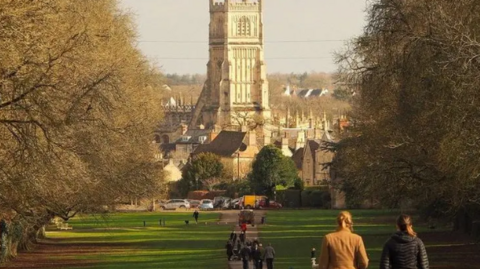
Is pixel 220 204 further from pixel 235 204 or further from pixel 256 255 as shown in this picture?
pixel 256 255

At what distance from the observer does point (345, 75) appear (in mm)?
48281

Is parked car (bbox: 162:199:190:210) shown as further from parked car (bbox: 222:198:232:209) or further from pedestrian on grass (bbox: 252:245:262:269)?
pedestrian on grass (bbox: 252:245:262:269)

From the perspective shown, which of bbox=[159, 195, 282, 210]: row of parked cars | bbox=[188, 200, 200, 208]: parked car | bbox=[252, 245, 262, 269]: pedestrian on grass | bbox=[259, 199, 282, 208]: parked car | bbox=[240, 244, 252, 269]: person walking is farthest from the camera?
bbox=[188, 200, 200, 208]: parked car

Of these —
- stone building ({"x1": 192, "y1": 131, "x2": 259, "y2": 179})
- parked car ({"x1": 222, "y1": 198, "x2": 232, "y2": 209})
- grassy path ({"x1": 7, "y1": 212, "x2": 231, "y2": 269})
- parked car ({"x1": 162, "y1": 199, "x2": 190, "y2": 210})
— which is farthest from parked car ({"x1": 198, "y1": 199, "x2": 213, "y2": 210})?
grassy path ({"x1": 7, "y1": 212, "x2": 231, "y2": 269})

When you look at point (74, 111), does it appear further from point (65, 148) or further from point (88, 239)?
point (88, 239)

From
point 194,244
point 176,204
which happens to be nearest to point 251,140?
point 176,204

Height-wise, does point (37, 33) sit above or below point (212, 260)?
above

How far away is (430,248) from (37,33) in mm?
24657

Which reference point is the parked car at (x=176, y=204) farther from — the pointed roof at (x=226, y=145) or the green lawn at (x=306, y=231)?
the pointed roof at (x=226, y=145)

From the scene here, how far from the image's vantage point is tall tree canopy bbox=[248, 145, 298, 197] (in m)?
122

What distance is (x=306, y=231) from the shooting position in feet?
226

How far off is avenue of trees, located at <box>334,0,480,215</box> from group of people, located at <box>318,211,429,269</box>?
13381 mm

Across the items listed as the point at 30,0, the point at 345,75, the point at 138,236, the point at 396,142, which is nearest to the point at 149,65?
the point at 138,236

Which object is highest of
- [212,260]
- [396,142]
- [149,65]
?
[149,65]
